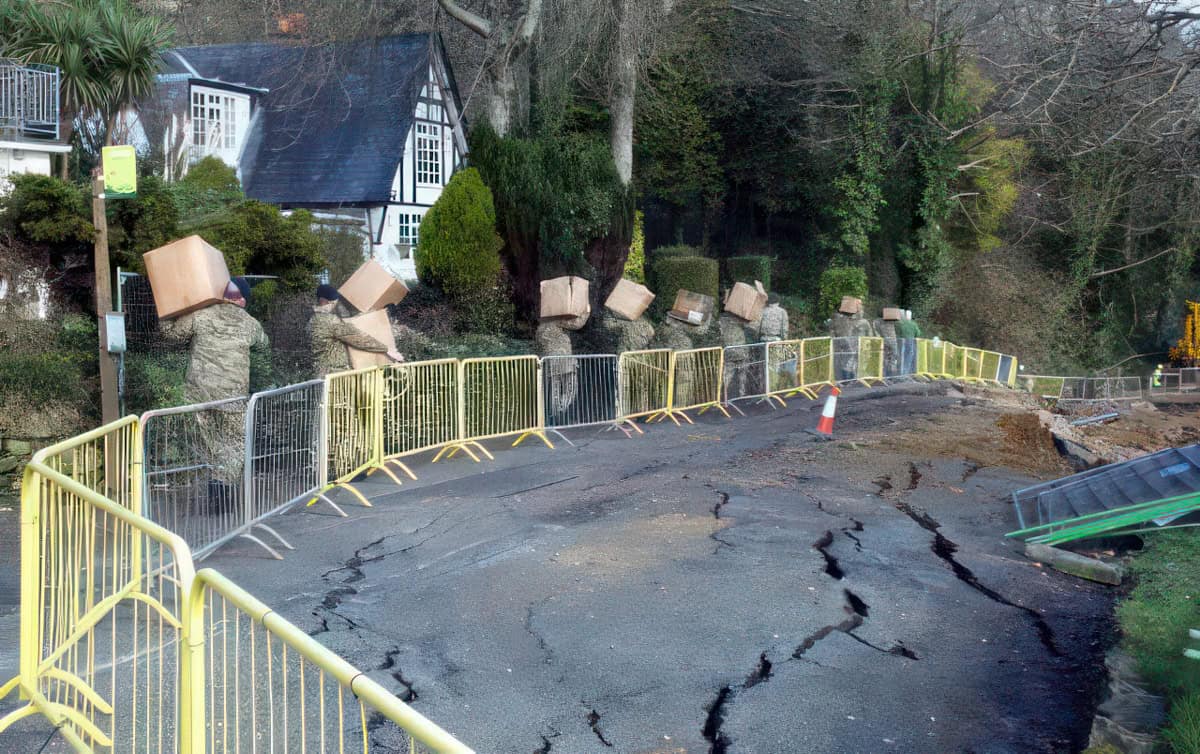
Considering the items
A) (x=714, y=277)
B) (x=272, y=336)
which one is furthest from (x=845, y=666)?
(x=714, y=277)

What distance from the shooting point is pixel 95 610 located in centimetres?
484

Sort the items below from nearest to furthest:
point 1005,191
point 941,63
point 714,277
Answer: point 714,277
point 941,63
point 1005,191

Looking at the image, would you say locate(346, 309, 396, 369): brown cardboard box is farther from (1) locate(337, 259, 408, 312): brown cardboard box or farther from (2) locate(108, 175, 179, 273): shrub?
(2) locate(108, 175, 179, 273): shrub

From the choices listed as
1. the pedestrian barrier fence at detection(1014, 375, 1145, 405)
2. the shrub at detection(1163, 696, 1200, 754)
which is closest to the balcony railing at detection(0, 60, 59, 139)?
the shrub at detection(1163, 696, 1200, 754)

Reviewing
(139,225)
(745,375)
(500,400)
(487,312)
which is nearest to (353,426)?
(500,400)

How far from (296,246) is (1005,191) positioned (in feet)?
96.5

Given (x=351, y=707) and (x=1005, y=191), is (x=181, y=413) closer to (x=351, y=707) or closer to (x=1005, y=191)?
(x=351, y=707)

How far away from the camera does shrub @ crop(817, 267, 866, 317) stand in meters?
31.6

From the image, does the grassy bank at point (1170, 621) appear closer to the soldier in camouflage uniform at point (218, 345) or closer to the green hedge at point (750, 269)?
the soldier in camouflage uniform at point (218, 345)

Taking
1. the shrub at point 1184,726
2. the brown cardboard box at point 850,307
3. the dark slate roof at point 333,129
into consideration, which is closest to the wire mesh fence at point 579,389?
the shrub at point 1184,726

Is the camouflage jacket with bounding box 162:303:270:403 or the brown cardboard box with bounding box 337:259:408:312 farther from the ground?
the brown cardboard box with bounding box 337:259:408:312

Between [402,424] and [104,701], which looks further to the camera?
[402,424]

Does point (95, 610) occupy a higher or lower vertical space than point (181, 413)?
lower

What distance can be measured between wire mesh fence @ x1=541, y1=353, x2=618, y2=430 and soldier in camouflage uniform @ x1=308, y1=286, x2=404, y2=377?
2.89 m
